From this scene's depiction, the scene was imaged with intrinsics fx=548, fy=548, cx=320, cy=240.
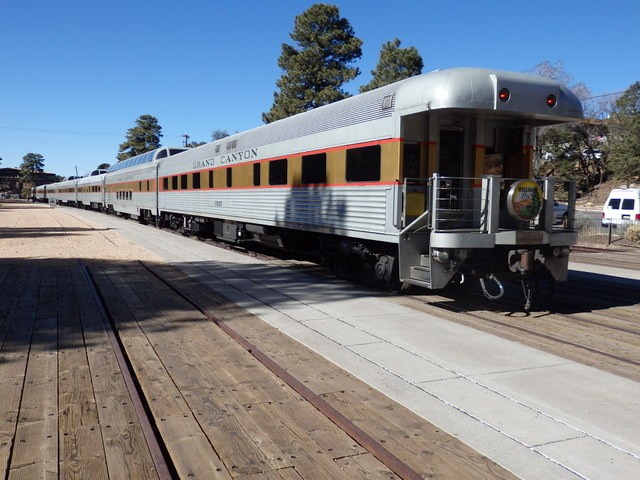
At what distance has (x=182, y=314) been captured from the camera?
7730 millimetres

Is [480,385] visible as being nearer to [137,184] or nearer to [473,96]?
[473,96]

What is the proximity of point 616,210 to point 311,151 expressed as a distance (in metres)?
19.6

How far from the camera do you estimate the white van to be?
80.0 ft

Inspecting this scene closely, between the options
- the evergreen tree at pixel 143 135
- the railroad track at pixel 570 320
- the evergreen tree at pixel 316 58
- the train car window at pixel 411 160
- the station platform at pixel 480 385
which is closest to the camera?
the station platform at pixel 480 385

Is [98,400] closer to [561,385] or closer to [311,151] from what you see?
[561,385]

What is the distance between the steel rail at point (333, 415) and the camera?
347 cm

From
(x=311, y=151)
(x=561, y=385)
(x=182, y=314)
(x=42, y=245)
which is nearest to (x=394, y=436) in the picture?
(x=561, y=385)

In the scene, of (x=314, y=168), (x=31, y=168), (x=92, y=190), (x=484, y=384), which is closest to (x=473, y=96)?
(x=314, y=168)

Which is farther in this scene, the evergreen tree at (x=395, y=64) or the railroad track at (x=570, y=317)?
the evergreen tree at (x=395, y=64)

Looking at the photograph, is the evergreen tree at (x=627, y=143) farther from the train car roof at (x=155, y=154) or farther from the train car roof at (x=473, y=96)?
the train car roof at (x=473, y=96)

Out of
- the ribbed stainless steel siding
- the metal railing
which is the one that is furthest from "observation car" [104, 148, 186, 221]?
the metal railing

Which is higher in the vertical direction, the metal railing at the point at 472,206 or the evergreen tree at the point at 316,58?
the evergreen tree at the point at 316,58

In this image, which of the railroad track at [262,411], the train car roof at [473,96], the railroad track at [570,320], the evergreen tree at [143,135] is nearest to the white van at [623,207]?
the railroad track at [570,320]

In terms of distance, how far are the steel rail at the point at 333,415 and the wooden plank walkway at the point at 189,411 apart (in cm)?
5
